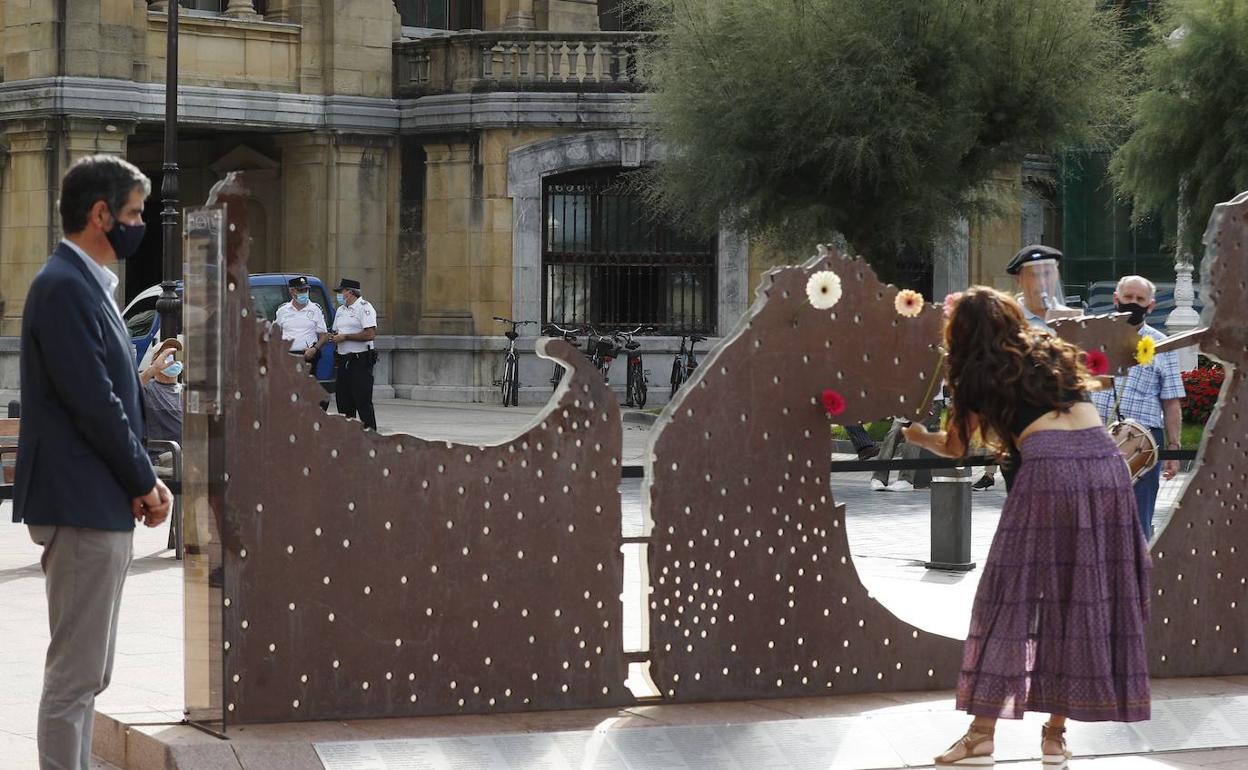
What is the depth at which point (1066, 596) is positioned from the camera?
6.13 meters

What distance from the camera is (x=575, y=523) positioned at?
21.9ft

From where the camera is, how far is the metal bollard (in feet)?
37.9

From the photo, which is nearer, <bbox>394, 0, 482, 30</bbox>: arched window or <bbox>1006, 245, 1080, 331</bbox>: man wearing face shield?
<bbox>1006, 245, 1080, 331</bbox>: man wearing face shield

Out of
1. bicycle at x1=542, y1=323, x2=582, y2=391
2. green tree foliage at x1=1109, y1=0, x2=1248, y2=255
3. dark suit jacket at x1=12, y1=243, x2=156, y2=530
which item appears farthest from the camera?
bicycle at x1=542, y1=323, x2=582, y2=391

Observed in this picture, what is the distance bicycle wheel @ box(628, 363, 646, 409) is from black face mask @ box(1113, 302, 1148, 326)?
59.0 ft

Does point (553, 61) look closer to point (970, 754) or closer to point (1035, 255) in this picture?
point (1035, 255)

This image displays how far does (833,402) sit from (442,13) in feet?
85.0

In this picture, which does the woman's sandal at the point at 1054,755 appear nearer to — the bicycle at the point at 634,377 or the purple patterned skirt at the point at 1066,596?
the purple patterned skirt at the point at 1066,596

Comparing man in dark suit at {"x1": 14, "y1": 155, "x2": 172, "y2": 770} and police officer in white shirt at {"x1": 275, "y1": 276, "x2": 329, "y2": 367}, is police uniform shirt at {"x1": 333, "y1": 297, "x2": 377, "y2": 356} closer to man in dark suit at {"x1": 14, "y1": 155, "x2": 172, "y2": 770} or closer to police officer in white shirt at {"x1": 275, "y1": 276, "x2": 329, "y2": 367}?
police officer in white shirt at {"x1": 275, "y1": 276, "x2": 329, "y2": 367}

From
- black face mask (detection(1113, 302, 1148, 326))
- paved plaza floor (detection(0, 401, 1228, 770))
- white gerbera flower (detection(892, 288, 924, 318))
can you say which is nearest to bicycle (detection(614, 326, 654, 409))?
paved plaza floor (detection(0, 401, 1228, 770))

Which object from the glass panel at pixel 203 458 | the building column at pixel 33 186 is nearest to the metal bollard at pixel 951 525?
the glass panel at pixel 203 458

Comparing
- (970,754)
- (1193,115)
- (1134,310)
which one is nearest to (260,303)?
(1193,115)

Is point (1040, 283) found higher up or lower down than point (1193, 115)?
lower down

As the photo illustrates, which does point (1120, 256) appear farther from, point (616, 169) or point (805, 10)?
point (805, 10)
